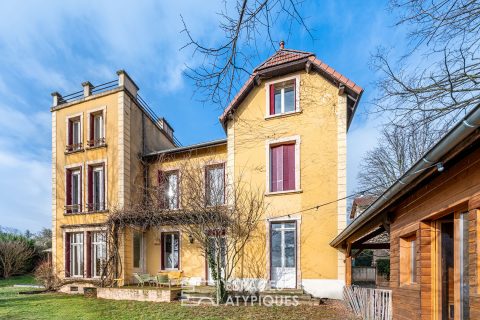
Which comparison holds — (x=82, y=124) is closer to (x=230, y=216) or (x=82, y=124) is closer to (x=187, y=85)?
(x=230, y=216)

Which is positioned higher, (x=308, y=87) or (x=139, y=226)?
(x=308, y=87)

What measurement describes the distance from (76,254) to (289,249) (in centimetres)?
1046

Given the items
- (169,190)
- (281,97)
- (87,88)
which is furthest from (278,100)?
(87,88)

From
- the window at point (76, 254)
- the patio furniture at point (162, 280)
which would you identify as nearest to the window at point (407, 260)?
the patio furniture at point (162, 280)

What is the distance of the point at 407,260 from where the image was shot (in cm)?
523

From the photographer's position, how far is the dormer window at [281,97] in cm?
1288

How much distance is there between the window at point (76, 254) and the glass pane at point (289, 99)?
11.5 meters

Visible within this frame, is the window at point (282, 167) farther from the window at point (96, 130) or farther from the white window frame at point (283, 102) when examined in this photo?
the window at point (96, 130)

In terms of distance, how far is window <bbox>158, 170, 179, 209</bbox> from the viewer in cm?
1436

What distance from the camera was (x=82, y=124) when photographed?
15898 millimetres

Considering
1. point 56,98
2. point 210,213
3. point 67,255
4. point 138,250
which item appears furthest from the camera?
point 56,98

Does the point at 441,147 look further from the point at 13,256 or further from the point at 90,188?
the point at 13,256

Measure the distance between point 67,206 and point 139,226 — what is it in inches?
166

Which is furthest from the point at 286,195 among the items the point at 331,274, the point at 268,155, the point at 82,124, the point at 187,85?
the point at 82,124
